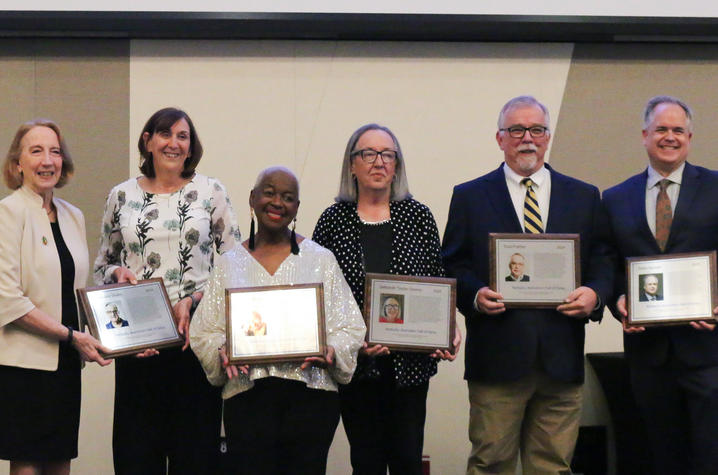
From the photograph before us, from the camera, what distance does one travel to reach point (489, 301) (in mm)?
3104

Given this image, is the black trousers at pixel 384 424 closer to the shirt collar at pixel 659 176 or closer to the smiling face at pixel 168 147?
A: the smiling face at pixel 168 147

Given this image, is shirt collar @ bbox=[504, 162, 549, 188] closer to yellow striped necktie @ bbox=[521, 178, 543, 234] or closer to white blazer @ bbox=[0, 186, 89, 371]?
yellow striped necktie @ bbox=[521, 178, 543, 234]

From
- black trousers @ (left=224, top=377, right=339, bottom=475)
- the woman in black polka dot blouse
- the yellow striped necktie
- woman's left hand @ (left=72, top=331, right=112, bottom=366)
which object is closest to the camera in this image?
black trousers @ (left=224, top=377, right=339, bottom=475)

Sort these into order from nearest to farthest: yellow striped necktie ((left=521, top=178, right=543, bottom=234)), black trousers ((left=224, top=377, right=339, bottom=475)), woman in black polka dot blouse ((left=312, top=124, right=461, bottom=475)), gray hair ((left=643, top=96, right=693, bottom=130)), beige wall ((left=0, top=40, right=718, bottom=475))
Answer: black trousers ((left=224, top=377, right=339, bottom=475)) < woman in black polka dot blouse ((left=312, top=124, right=461, bottom=475)) < yellow striped necktie ((left=521, top=178, right=543, bottom=234)) < gray hair ((left=643, top=96, right=693, bottom=130)) < beige wall ((left=0, top=40, right=718, bottom=475))

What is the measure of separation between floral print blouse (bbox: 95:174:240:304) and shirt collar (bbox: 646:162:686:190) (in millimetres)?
1554

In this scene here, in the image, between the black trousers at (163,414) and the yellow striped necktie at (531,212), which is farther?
the yellow striped necktie at (531,212)

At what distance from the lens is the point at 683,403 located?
10.7ft

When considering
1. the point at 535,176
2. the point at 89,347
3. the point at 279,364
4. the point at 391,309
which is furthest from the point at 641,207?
the point at 89,347

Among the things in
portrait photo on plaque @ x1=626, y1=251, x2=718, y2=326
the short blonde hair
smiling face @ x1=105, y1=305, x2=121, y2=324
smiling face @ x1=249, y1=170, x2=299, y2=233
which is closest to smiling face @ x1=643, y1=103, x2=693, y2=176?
portrait photo on plaque @ x1=626, y1=251, x2=718, y2=326

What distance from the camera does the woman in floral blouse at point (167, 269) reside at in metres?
3.08

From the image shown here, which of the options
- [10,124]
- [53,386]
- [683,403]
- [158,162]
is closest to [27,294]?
[53,386]

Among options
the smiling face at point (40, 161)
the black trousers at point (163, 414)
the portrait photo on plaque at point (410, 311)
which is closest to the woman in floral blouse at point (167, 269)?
the black trousers at point (163, 414)

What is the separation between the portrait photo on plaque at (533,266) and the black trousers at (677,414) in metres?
0.49

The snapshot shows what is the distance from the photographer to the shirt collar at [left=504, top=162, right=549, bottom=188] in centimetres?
327
